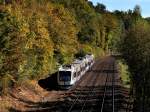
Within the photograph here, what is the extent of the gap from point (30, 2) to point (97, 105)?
26.1 m

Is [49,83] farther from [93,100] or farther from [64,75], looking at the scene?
[93,100]

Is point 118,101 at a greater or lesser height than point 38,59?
lesser

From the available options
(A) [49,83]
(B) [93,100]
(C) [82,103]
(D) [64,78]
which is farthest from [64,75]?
(C) [82,103]

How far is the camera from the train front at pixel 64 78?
5369 centimetres

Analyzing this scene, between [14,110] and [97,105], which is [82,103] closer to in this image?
[97,105]

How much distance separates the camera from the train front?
5369 cm

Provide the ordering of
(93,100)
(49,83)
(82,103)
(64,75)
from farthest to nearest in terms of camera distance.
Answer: (49,83), (64,75), (93,100), (82,103)

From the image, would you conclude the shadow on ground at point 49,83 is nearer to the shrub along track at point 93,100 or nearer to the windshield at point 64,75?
the windshield at point 64,75

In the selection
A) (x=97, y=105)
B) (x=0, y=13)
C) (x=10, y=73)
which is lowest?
(x=97, y=105)

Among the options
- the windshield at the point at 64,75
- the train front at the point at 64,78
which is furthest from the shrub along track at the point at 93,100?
the windshield at the point at 64,75

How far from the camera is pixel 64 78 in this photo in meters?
53.8

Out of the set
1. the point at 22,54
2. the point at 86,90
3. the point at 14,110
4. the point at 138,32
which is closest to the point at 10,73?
the point at 22,54

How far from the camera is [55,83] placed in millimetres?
56656

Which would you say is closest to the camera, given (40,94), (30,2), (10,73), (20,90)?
(10,73)
